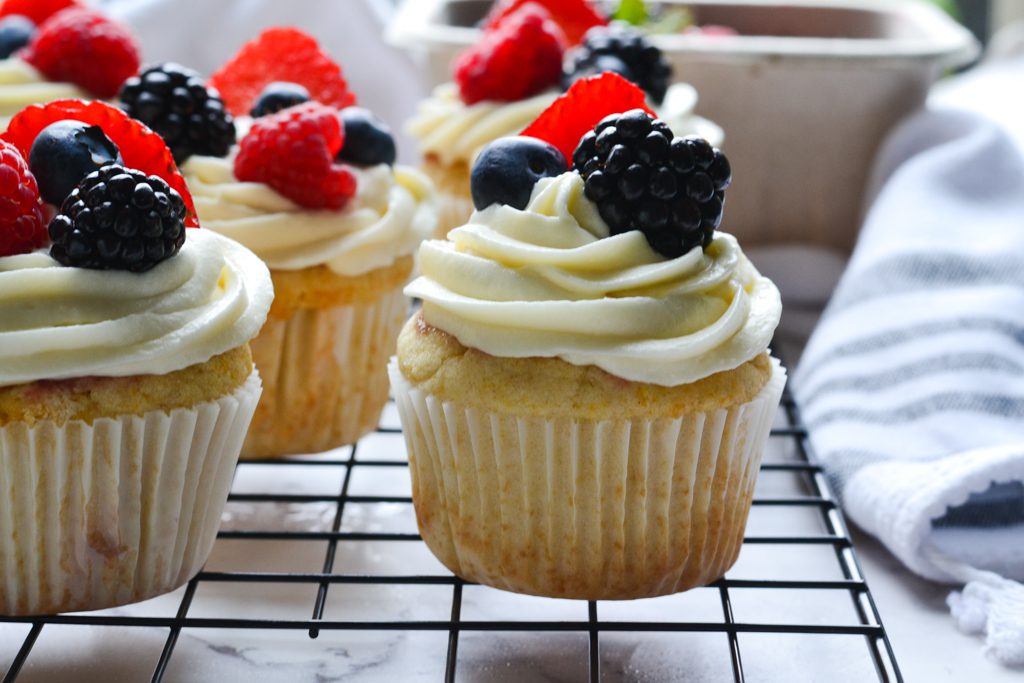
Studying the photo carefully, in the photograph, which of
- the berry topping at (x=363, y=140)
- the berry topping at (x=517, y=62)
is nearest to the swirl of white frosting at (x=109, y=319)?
the berry topping at (x=363, y=140)

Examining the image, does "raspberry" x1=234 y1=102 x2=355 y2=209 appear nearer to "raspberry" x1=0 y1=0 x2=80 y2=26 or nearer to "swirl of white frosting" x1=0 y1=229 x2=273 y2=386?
"swirl of white frosting" x1=0 y1=229 x2=273 y2=386

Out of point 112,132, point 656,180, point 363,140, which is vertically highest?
point 656,180

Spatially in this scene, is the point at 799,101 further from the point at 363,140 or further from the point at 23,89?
the point at 23,89

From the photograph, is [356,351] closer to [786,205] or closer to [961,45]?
[786,205]

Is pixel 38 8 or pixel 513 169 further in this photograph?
pixel 38 8

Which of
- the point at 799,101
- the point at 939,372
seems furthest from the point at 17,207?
the point at 799,101

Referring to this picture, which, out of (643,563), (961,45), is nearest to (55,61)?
(643,563)
